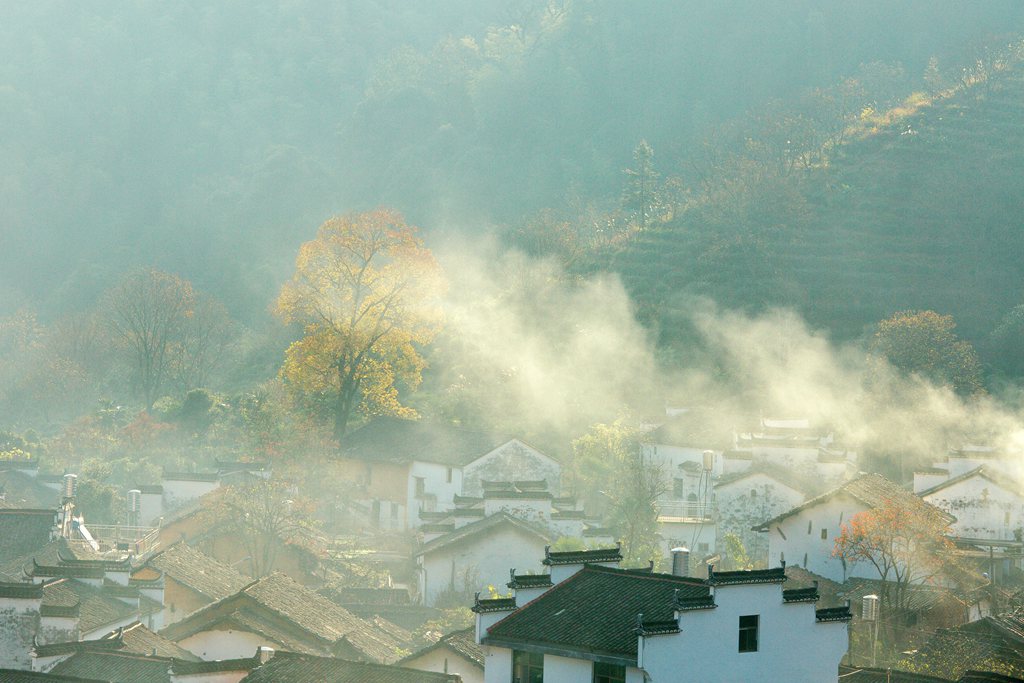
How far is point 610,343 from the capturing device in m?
83.6

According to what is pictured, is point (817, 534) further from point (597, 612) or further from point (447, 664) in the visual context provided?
point (597, 612)

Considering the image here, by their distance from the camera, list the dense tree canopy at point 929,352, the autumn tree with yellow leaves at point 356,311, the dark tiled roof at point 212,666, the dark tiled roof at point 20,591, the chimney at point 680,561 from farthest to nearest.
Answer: the dense tree canopy at point 929,352 → the autumn tree with yellow leaves at point 356,311 → the dark tiled roof at point 20,591 → the chimney at point 680,561 → the dark tiled roof at point 212,666

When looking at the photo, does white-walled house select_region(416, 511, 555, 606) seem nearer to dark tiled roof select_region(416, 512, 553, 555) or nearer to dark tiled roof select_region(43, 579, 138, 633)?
dark tiled roof select_region(416, 512, 553, 555)

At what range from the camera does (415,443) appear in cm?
6650

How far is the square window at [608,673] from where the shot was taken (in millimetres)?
27078

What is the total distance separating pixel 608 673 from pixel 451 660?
751 cm

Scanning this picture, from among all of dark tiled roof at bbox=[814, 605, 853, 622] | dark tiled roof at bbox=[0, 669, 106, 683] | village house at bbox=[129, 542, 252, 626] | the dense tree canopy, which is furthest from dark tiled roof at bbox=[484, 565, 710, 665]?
the dense tree canopy

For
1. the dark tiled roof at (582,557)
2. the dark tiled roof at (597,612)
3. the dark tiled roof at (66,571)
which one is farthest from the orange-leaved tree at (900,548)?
the dark tiled roof at (66,571)

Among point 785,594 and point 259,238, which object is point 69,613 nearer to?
point 785,594

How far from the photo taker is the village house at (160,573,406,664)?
38.1 m

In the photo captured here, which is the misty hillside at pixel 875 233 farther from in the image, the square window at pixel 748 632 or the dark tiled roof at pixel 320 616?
the square window at pixel 748 632

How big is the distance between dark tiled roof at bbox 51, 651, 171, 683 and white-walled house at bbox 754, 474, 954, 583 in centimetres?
2015

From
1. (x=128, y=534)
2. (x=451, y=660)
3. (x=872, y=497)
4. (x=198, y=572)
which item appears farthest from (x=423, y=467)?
(x=451, y=660)

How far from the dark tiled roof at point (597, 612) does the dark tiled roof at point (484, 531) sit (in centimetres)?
2062
